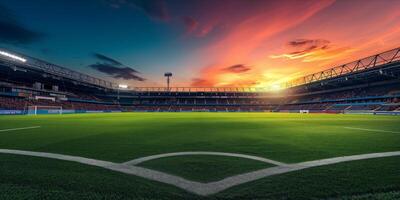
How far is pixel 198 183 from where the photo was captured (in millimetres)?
3184

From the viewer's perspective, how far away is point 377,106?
4403 centimetres

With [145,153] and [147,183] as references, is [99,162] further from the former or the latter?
[147,183]

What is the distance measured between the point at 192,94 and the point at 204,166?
8928cm

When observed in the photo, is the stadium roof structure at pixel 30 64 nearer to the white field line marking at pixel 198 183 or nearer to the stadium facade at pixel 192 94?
the stadium facade at pixel 192 94

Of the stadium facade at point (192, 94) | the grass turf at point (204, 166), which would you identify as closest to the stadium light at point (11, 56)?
the stadium facade at point (192, 94)

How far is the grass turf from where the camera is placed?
3584 millimetres

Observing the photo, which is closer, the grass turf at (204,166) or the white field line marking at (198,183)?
the white field line marking at (198,183)

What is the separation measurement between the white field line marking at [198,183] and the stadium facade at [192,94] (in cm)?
4306

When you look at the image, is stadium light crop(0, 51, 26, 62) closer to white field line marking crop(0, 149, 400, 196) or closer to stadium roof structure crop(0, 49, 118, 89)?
stadium roof structure crop(0, 49, 118, 89)

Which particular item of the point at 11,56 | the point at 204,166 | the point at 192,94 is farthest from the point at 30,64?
the point at 192,94

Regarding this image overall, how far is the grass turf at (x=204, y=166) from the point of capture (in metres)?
3.58

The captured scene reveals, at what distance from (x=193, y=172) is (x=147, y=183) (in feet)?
3.22

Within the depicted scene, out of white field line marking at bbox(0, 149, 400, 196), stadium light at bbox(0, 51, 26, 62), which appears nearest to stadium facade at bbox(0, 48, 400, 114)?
stadium light at bbox(0, 51, 26, 62)

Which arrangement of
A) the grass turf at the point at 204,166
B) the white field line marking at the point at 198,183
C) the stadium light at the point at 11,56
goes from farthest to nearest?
the stadium light at the point at 11,56 → the grass turf at the point at 204,166 → the white field line marking at the point at 198,183
